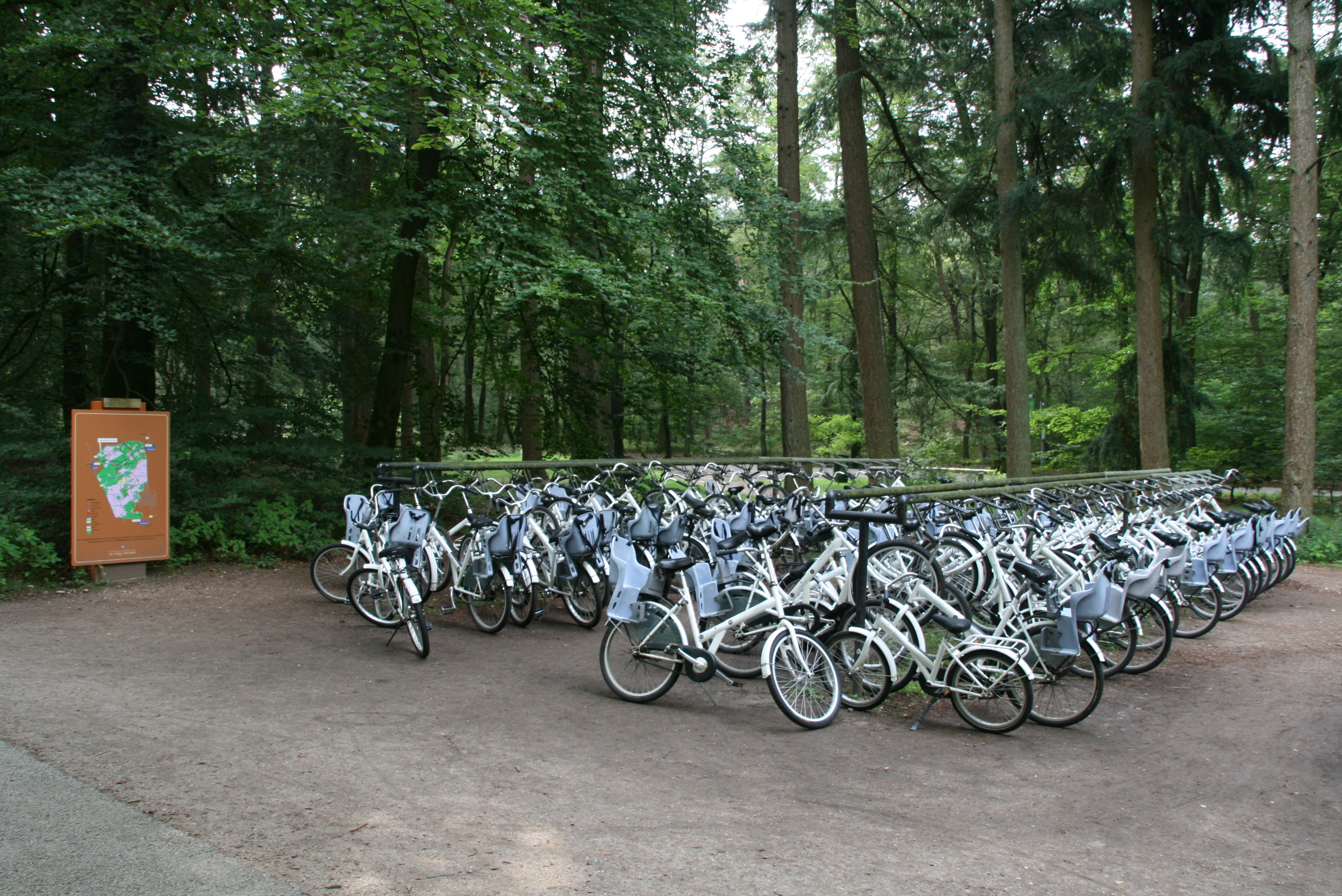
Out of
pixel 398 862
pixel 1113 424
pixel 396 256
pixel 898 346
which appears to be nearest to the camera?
pixel 398 862

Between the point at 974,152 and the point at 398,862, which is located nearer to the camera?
the point at 398,862

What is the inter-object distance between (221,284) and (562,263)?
3.70 m

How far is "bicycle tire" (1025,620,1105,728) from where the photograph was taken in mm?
4270

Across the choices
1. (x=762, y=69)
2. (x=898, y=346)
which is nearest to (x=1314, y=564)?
(x=898, y=346)

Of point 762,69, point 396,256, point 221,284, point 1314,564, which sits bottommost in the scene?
point 1314,564

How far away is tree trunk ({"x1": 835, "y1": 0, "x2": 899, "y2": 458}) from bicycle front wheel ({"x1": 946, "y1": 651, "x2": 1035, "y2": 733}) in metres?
9.43

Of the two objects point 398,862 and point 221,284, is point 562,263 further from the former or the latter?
point 398,862

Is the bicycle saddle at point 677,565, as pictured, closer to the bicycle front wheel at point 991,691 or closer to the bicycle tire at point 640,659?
the bicycle tire at point 640,659

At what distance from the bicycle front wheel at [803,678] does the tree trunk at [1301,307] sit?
10962 mm

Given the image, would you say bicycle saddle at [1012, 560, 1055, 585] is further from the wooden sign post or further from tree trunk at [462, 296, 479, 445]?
tree trunk at [462, 296, 479, 445]

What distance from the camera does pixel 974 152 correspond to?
1605cm

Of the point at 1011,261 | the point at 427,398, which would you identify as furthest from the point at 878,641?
the point at 1011,261

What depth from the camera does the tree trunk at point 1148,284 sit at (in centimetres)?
1262

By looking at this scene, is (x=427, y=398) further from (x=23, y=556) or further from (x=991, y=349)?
(x=991, y=349)
